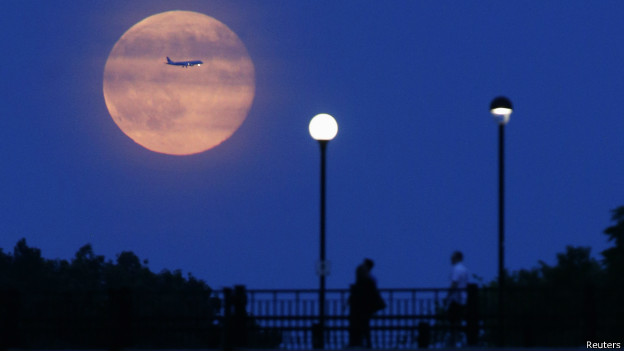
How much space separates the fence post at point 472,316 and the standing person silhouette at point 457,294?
119 millimetres

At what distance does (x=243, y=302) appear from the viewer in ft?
65.9

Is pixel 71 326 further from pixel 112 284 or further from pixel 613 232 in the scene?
pixel 112 284

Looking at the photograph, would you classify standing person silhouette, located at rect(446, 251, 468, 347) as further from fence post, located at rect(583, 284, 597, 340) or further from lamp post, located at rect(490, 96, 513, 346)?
fence post, located at rect(583, 284, 597, 340)

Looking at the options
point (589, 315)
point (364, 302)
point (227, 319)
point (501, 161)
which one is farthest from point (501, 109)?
point (227, 319)

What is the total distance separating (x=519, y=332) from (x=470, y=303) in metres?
1.38

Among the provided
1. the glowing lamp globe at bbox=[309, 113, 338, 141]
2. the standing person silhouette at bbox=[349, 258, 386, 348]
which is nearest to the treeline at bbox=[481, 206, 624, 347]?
the standing person silhouette at bbox=[349, 258, 386, 348]

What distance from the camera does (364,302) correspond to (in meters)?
20.6

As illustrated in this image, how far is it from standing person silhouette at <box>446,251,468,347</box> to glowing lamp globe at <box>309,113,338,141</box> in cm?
381

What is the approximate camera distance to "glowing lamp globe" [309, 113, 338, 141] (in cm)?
2211

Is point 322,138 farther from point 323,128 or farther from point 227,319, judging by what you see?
point 227,319

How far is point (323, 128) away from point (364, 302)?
12.8 ft

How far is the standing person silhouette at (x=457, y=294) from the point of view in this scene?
20.6 m

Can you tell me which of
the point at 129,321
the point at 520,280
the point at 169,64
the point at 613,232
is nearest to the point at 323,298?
the point at 129,321

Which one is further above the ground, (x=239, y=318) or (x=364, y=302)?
(x=364, y=302)
